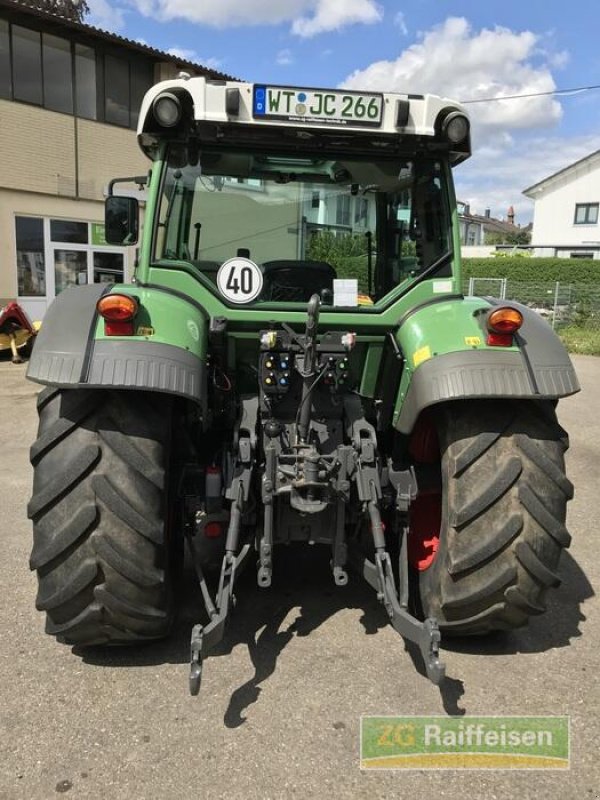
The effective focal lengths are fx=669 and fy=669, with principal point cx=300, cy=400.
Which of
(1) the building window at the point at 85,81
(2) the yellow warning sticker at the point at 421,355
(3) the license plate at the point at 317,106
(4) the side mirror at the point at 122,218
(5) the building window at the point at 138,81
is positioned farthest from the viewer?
(5) the building window at the point at 138,81

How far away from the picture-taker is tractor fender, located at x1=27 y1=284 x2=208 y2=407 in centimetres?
268

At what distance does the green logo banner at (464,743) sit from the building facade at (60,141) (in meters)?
13.6

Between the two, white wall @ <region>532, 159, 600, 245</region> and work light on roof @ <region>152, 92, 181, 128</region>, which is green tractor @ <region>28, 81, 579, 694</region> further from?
white wall @ <region>532, 159, 600, 245</region>

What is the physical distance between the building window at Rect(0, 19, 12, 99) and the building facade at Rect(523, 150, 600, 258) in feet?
109

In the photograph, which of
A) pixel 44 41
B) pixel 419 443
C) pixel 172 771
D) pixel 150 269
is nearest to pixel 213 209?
pixel 150 269

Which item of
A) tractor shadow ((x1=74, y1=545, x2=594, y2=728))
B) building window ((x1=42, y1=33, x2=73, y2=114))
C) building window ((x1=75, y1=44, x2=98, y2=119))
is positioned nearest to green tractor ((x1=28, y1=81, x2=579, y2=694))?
tractor shadow ((x1=74, y1=545, x2=594, y2=728))

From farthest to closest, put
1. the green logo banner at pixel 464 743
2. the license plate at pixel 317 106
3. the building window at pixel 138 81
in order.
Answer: the building window at pixel 138 81
the license plate at pixel 317 106
the green logo banner at pixel 464 743

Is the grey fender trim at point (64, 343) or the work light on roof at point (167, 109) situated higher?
the work light on roof at point (167, 109)

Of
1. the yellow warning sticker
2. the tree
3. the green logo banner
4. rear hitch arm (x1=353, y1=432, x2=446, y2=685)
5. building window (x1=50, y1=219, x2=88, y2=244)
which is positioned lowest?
the green logo banner

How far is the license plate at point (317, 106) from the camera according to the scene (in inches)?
123

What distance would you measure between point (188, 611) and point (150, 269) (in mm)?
1785

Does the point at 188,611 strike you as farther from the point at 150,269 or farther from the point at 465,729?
the point at 150,269

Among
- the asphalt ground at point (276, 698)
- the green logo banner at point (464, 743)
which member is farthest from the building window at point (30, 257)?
the green logo banner at point (464, 743)

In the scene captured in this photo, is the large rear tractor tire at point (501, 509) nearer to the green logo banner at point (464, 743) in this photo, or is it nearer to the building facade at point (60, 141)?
the green logo banner at point (464, 743)
